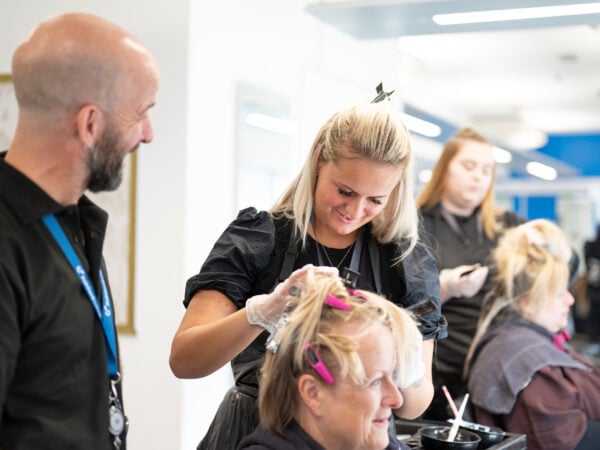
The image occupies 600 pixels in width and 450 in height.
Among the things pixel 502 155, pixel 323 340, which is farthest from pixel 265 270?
pixel 502 155

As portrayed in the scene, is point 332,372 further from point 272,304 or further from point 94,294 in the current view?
point 94,294

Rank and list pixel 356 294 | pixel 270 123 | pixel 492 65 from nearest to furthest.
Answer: pixel 356 294 < pixel 270 123 < pixel 492 65

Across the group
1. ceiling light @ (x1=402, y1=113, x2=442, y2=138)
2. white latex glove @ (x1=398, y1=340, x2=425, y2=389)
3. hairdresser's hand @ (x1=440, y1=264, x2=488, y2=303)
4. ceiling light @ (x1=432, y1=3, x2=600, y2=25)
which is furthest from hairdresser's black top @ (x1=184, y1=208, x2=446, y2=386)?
ceiling light @ (x1=402, y1=113, x2=442, y2=138)

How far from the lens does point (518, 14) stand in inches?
134

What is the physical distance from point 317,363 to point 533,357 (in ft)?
5.07

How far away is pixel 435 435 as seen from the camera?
7.57 feet

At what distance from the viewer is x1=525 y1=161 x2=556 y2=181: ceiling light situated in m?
10.6

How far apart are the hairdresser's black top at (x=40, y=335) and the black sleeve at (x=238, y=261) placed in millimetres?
478

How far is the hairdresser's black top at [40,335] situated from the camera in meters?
1.33

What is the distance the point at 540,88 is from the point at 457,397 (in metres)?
7.26

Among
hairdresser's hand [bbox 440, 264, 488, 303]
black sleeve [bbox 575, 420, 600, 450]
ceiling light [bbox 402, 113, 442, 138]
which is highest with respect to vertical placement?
ceiling light [bbox 402, 113, 442, 138]

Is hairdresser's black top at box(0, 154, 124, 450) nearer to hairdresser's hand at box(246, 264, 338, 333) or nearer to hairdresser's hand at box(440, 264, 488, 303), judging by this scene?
hairdresser's hand at box(246, 264, 338, 333)

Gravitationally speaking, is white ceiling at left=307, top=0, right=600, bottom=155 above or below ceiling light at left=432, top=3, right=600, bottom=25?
above

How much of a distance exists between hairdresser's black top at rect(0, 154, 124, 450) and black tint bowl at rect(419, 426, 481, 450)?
1.05 meters
